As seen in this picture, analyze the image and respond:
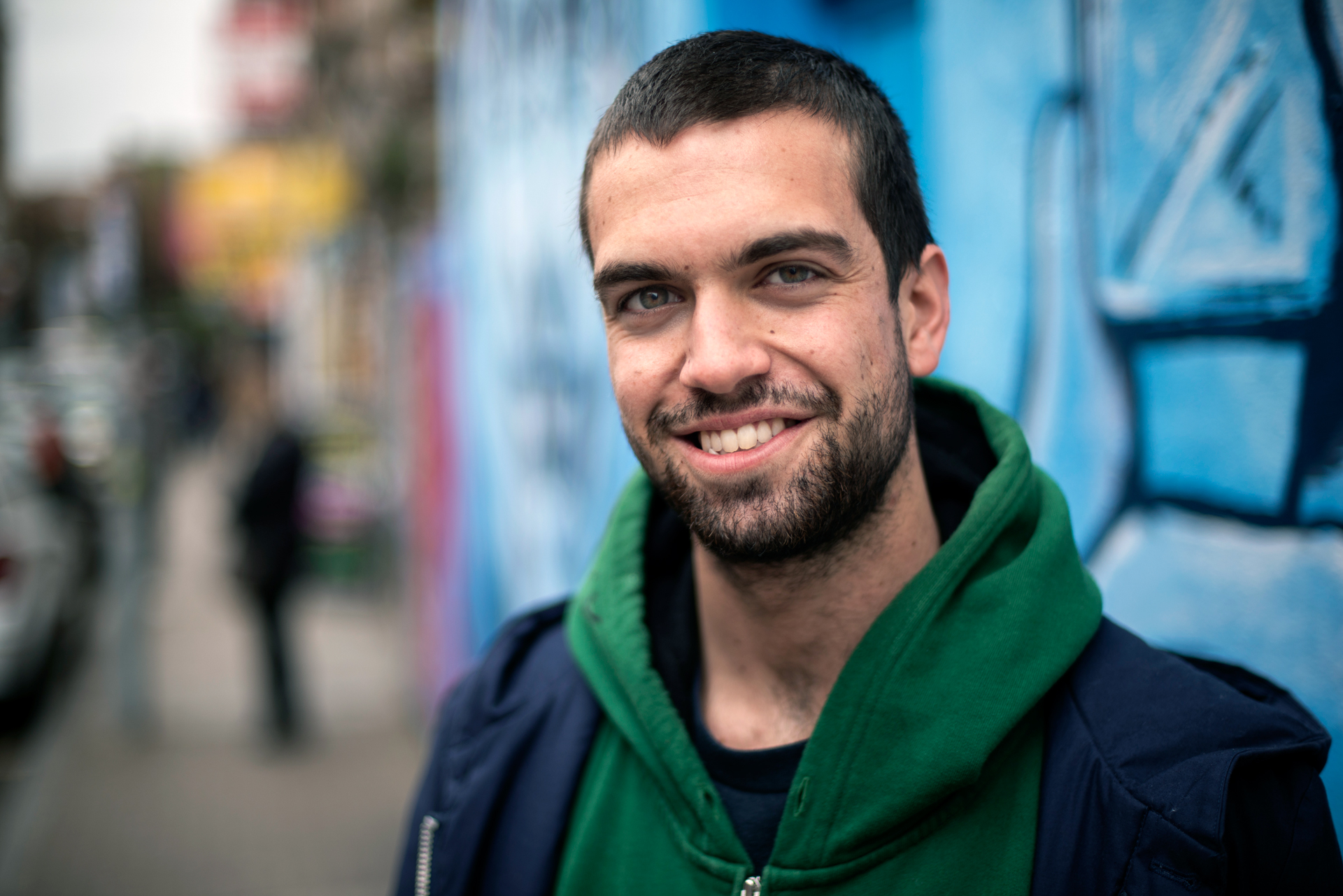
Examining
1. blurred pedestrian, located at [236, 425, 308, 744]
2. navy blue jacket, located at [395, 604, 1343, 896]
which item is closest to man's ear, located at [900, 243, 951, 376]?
navy blue jacket, located at [395, 604, 1343, 896]

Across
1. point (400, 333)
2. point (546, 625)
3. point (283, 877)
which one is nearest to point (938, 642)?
point (546, 625)

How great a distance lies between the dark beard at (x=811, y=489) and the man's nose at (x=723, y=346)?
0.03 m

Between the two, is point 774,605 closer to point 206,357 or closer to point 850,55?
point 850,55

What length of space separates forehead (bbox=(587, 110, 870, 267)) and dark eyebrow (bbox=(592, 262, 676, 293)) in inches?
0.8

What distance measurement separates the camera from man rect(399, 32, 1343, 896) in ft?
3.95

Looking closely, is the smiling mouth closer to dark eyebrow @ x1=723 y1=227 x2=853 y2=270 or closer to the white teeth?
the white teeth

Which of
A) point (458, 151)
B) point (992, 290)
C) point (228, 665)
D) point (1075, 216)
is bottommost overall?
point (228, 665)

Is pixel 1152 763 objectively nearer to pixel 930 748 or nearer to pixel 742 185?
pixel 930 748

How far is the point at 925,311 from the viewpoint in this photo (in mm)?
1585

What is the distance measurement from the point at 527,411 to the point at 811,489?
309cm

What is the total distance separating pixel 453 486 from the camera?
19.2 ft

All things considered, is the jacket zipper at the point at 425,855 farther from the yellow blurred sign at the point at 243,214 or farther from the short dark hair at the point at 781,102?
the yellow blurred sign at the point at 243,214

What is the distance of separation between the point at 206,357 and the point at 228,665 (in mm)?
32249

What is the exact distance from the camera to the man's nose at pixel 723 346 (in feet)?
4.55
